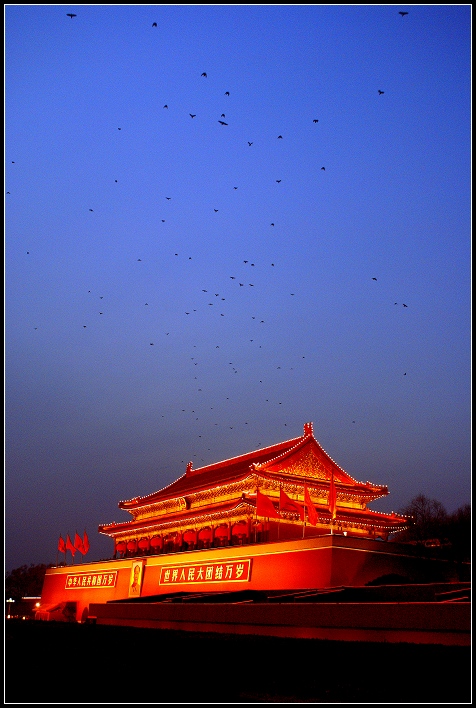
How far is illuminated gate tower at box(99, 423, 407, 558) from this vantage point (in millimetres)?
25094

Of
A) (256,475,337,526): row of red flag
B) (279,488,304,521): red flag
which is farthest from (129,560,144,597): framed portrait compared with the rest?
(256,475,337,526): row of red flag

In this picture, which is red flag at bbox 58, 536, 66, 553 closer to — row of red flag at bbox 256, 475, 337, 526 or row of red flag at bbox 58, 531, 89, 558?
row of red flag at bbox 58, 531, 89, 558

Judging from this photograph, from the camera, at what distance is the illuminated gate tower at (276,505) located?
25094 mm

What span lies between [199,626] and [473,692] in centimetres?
1166

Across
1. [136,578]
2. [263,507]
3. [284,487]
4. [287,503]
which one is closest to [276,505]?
[284,487]

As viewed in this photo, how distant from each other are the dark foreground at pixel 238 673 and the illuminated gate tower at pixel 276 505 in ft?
40.4

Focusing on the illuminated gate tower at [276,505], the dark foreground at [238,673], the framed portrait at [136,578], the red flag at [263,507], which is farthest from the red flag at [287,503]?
the dark foreground at [238,673]

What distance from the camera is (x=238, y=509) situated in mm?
25797

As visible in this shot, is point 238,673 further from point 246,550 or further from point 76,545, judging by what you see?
point 76,545

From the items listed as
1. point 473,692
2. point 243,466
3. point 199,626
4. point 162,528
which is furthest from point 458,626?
point 162,528

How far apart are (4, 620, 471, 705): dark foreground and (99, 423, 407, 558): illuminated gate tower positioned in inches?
485

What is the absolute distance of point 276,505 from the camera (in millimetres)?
25391

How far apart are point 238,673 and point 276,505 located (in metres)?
17.1

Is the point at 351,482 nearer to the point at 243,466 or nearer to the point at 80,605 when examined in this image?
the point at 243,466
